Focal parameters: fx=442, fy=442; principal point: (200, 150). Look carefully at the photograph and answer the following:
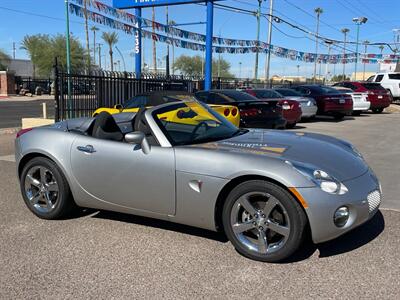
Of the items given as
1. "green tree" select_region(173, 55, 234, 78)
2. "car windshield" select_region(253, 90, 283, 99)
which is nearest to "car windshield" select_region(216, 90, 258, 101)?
"car windshield" select_region(253, 90, 283, 99)

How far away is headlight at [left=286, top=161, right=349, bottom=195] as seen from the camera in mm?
3615

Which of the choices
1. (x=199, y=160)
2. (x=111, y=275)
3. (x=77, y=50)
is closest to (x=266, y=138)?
(x=199, y=160)

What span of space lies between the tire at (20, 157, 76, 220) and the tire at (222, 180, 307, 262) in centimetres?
192

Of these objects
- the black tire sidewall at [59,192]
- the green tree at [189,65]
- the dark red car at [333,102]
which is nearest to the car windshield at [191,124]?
the black tire sidewall at [59,192]

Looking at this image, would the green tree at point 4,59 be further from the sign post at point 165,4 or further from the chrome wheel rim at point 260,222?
the chrome wheel rim at point 260,222

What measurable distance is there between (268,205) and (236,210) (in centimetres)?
30

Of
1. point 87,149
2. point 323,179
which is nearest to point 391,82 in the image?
point 323,179

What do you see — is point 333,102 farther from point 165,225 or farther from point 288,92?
point 165,225

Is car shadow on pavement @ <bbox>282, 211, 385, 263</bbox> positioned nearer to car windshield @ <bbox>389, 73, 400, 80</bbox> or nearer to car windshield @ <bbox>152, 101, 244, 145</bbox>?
car windshield @ <bbox>152, 101, 244, 145</bbox>

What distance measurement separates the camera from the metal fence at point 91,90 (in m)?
11.9

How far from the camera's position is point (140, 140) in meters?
4.24

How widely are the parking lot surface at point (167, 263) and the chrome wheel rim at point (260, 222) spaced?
6.6 inches

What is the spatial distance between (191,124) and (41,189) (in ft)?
6.16

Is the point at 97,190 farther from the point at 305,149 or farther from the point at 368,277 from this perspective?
the point at 368,277
